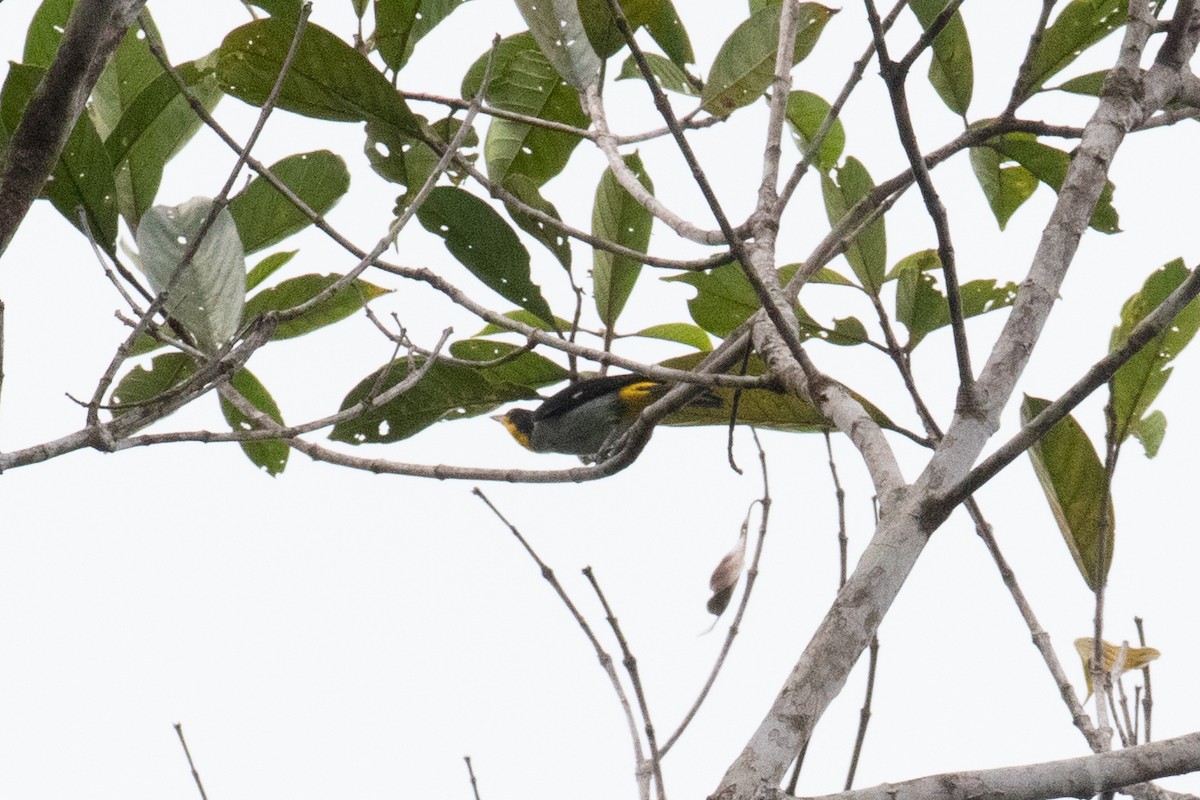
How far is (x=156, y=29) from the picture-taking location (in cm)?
293

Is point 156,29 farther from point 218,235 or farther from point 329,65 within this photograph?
point 218,235

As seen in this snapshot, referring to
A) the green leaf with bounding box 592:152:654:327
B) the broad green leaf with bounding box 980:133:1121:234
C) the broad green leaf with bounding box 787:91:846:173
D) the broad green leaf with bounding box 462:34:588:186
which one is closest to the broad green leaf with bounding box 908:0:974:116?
the broad green leaf with bounding box 980:133:1121:234

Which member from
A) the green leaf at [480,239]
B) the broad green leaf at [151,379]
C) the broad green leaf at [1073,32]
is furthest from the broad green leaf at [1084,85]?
the broad green leaf at [151,379]

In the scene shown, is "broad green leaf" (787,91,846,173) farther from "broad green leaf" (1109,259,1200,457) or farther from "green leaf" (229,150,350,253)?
"green leaf" (229,150,350,253)

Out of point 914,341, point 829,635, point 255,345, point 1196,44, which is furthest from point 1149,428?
point 255,345

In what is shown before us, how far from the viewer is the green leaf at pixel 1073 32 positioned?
307 centimetres

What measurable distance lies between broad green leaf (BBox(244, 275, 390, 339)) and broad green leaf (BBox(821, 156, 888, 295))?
118 cm

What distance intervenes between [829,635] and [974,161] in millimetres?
2275

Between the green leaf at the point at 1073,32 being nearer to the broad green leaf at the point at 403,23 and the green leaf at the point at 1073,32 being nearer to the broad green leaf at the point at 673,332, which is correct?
the broad green leaf at the point at 673,332

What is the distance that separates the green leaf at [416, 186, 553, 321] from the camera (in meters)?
2.96

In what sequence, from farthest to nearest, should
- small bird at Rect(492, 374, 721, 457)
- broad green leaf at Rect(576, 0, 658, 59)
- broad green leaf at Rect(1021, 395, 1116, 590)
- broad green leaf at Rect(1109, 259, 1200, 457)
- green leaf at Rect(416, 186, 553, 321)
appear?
small bird at Rect(492, 374, 721, 457) < green leaf at Rect(416, 186, 553, 321) < broad green leaf at Rect(576, 0, 658, 59) < broad green leaf at Rect(1109, 259, 1200, 457) < broad green leaf at Rect(1021, 395, 1116, 590)

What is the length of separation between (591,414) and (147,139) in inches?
111

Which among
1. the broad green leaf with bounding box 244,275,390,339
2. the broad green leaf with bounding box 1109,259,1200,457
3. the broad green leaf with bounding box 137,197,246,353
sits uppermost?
the broad green leaf with bounding box 244,275,390,339

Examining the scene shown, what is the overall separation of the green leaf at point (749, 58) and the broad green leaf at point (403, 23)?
682 mm
